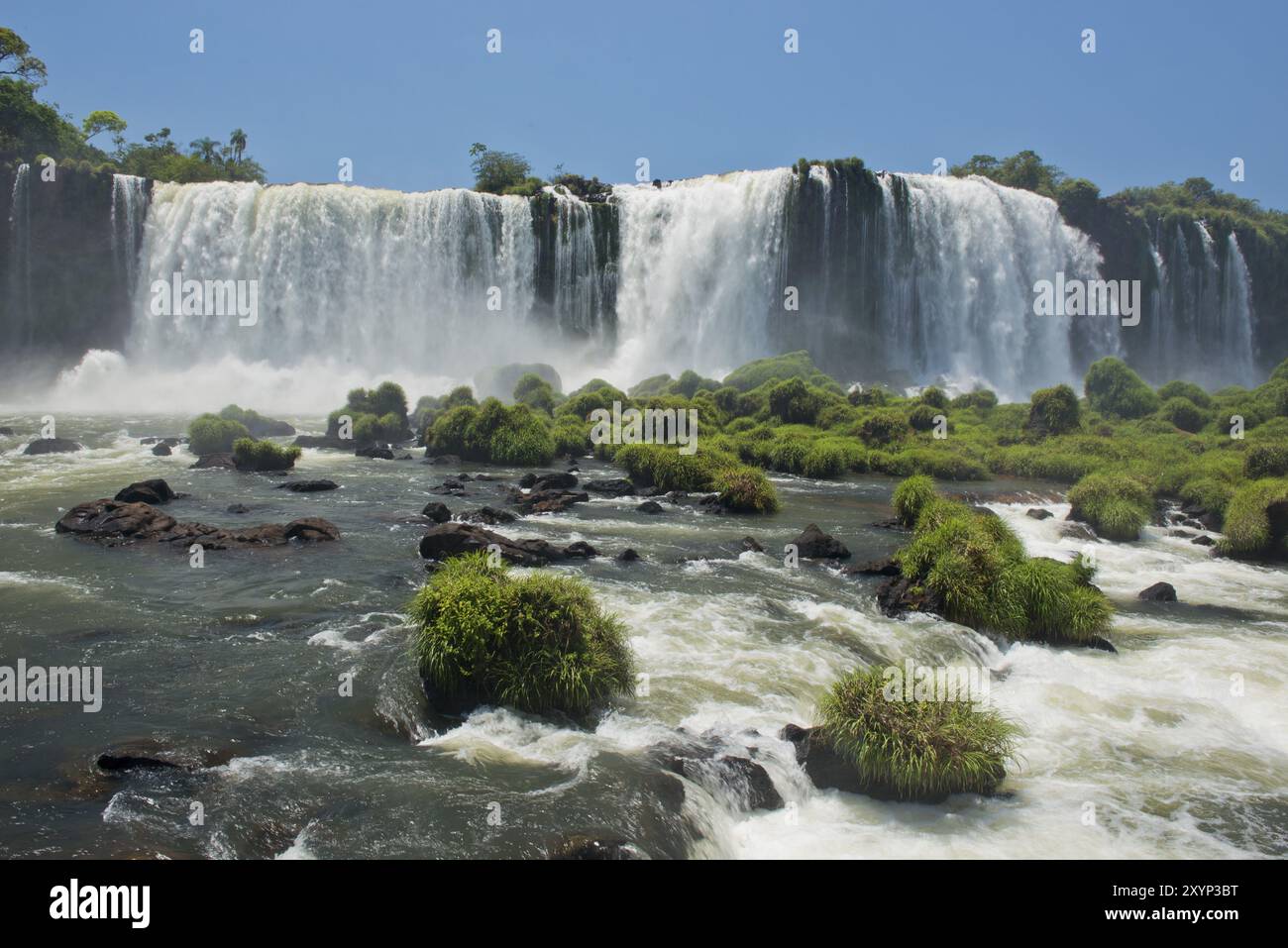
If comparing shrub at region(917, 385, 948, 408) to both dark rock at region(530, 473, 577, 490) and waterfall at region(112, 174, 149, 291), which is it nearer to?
dark rock at region(530, 473, 577, 490)

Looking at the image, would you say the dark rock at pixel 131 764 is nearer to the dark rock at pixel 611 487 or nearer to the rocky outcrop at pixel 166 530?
the rocky outcrop at pixel 166 530

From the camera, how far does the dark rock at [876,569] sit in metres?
16.4

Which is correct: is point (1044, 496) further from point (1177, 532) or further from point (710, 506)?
point (710, 506)

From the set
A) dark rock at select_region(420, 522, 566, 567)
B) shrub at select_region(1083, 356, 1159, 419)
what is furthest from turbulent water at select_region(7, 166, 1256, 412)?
dark rock at select_region(420, 522, 566, 567)

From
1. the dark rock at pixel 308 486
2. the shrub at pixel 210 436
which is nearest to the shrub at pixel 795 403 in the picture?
the dark rock at pixel 308 486

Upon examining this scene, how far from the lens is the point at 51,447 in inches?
1194

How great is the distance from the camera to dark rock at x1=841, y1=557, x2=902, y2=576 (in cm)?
1641

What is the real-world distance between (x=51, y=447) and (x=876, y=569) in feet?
97.1

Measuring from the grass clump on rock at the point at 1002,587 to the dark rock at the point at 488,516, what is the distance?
9.50 m

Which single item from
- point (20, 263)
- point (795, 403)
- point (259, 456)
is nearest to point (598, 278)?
point (795, 403)
